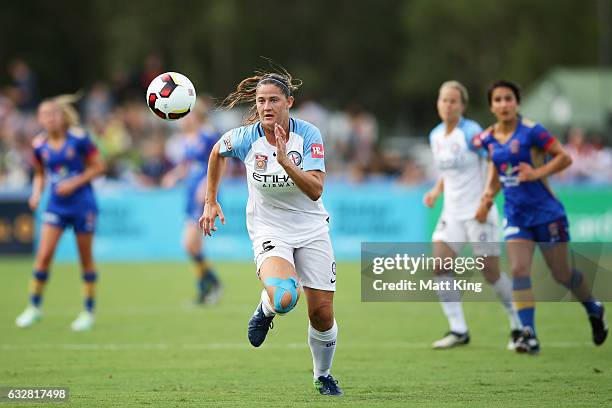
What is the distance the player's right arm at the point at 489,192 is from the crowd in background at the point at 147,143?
1118 cm

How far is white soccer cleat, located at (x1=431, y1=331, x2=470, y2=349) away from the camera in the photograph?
11.0 m

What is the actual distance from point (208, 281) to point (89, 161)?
10.8 feet

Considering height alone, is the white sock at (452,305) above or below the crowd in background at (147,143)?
below

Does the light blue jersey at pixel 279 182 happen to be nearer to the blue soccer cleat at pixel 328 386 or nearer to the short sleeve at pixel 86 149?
the blue soccer cleat at pixel 328 386

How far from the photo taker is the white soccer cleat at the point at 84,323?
1265cm

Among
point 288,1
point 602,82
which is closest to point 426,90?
point 288,1

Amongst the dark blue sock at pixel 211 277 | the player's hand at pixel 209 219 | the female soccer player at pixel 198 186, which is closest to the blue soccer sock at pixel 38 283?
the female soccer player at pixel 198 186

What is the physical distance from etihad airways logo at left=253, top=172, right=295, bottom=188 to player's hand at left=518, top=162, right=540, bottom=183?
290cm

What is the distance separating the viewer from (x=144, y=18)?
53.4 metres

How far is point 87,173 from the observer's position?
12602mm

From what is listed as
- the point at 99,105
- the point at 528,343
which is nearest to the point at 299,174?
the point at 528,343

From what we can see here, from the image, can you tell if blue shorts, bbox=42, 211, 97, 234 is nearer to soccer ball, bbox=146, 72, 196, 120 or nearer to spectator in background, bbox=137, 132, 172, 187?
soccer ball, bbox=146, 72, 196, 120

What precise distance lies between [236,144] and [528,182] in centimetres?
329

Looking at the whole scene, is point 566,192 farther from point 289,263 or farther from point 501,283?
point 289,263
